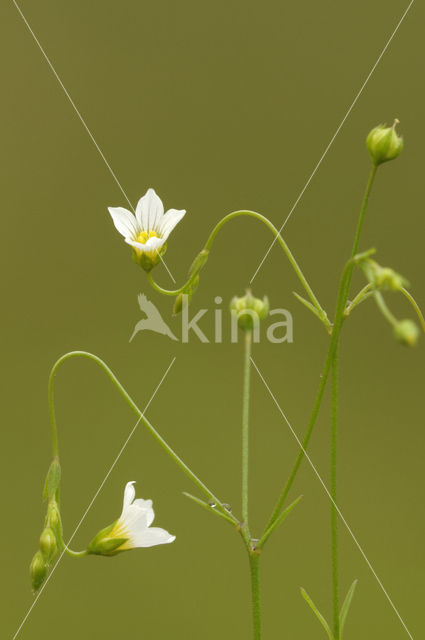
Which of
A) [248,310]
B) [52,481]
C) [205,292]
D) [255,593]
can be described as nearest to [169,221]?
[248,310]

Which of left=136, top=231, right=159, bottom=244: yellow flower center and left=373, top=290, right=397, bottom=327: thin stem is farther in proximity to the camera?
left=136, top=231, right=159, bottom=244: yellow flower center

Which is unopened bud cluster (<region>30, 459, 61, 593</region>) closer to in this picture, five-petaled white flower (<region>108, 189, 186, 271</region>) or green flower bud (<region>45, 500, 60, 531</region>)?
green flower bud (<region>45, 500, 60, 531</region>)

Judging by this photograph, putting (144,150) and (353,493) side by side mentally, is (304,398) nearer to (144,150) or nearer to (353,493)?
(353,493)

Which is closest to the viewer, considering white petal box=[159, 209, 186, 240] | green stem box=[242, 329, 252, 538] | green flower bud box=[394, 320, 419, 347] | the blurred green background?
green flower bud box=[394, 320, 419, 347]

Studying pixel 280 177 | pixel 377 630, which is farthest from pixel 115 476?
pixel 280 177

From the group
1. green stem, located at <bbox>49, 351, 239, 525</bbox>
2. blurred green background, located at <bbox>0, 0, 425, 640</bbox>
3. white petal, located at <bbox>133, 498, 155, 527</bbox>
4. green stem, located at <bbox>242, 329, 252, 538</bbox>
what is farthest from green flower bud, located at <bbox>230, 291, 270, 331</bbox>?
blurred green background, located at <bbox>0, 0, 425, 640</bbox>

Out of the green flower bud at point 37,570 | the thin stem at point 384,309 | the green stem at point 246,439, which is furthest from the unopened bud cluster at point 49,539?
the thin stem at point 384,309
